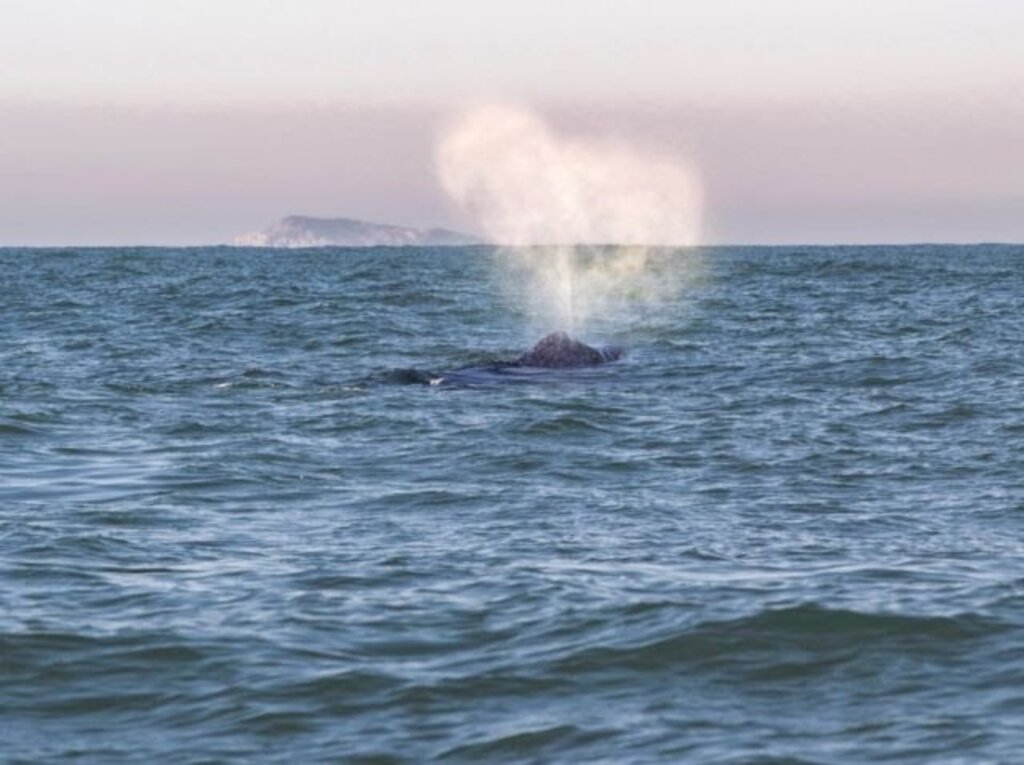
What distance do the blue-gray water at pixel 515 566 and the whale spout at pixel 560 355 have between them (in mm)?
651

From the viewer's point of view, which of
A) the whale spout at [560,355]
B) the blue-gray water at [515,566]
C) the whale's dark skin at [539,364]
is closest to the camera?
the blue-gray water at [515,566]

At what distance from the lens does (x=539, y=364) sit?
1267 inches

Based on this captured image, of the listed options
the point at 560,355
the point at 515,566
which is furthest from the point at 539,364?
the point at 515,566

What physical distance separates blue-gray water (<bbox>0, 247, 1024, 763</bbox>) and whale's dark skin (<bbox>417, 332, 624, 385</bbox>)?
2.04 feet

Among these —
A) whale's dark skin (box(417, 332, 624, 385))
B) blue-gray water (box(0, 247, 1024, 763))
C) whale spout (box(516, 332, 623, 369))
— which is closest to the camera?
blue-gray water (box(0, 247, 1024, 763))

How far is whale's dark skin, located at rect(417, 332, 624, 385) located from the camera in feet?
99.5

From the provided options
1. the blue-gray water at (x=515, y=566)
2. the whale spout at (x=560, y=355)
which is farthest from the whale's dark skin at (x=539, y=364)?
the blue-gray water at (x=515, y=566)

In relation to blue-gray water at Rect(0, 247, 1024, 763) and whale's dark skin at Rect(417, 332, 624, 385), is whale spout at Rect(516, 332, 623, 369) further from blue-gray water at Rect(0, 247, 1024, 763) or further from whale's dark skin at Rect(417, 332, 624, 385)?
blue-gray water at Rect(0, 247, 1024, 763)

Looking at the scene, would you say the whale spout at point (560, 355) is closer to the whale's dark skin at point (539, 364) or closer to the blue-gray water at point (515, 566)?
the whale's dark skin at point (539, 364)

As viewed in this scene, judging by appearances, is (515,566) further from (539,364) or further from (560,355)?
(560,355)

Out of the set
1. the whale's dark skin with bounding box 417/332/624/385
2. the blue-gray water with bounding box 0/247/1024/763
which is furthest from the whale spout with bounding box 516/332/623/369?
the blue-gray water with bounding box 0/247/1024/763

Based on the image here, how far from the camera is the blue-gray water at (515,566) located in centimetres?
1066

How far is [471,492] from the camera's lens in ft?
61.7

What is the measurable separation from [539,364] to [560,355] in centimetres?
49
